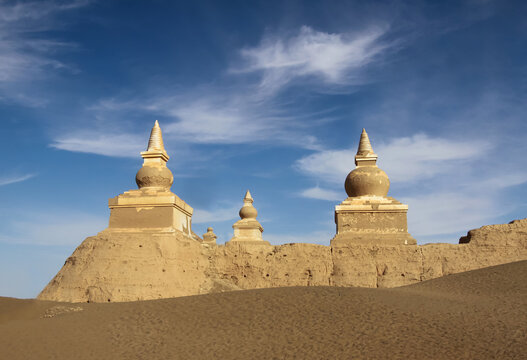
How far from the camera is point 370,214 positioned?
38.5 ft

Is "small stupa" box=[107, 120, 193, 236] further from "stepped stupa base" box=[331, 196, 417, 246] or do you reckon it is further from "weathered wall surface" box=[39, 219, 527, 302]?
"stepped stupa base" box=[331, 196, 417, 246]

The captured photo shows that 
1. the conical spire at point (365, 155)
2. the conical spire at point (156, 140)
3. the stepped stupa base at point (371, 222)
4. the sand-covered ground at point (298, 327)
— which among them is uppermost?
the conical spire at point (156, 140)

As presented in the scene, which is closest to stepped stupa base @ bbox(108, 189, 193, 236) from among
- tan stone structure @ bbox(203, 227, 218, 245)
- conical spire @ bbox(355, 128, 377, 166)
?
conical spire @ bbox(355, 128, 377, 166)

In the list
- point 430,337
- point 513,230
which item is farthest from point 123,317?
point 513,230

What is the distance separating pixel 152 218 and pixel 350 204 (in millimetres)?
5085

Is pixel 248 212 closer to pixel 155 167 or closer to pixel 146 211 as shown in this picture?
pixel 155 167

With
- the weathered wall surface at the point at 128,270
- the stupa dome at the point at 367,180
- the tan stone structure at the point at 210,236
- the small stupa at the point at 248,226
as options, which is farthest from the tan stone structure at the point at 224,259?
the small stupa at the point at 248,226

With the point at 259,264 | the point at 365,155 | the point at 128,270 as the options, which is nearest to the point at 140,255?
the point at 128,270

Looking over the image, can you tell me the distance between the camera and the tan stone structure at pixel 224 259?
10.6 metres

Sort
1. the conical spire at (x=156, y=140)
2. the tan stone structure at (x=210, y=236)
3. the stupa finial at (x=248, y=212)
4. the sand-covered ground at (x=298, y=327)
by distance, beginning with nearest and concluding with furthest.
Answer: the sand-covered ground at (x=298, y=327) < the conical spire at (x=156, y=140) < the tan stone structure at (x=210, y=236) < the stupa finial at (x=248, y=212)

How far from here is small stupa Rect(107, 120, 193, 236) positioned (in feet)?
37.7

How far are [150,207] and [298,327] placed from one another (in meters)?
6.12

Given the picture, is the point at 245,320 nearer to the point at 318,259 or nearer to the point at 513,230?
the point at 318,259

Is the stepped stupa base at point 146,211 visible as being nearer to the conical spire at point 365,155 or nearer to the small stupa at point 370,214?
the small stupa at point 370,214
